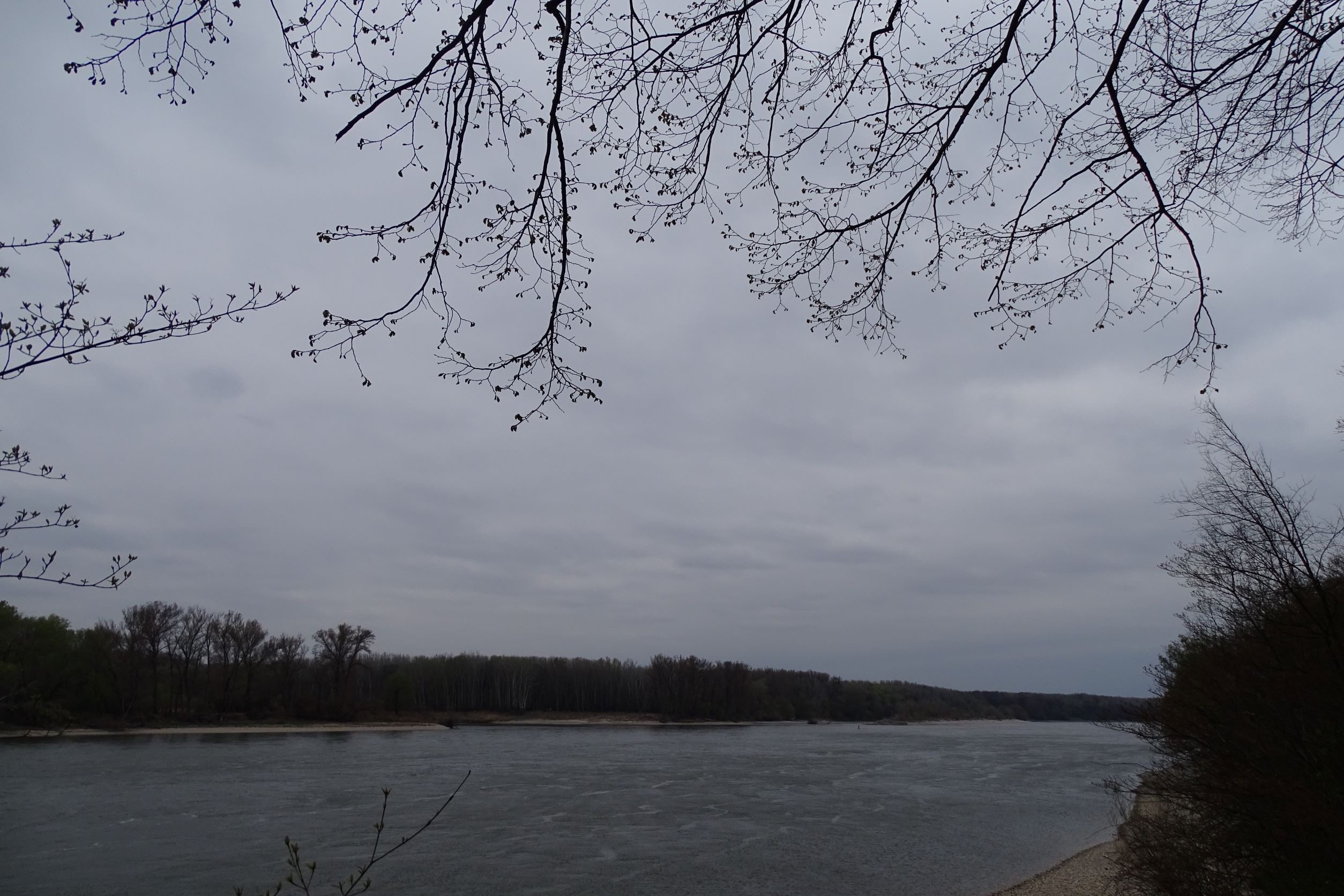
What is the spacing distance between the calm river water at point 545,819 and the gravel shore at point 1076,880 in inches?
33.3

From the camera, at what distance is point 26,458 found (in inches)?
114

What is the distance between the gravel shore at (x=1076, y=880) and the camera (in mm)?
16609

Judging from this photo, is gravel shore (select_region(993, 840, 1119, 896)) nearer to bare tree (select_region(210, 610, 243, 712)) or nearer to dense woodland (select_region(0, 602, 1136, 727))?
dense woodland (select_region(0, 602, 1136, 727))

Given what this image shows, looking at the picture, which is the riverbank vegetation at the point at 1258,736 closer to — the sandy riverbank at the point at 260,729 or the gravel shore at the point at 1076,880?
the gravel shore at the point at 1076,880

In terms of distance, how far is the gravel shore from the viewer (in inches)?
654

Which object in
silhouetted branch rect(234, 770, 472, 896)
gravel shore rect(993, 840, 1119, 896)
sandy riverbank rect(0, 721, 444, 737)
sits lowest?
gravel shore rect(993, 840, 1119, 896)

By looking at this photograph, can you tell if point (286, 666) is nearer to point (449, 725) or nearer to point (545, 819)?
point (449, 725)

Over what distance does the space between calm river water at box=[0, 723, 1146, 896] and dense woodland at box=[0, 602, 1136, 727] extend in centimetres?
1225

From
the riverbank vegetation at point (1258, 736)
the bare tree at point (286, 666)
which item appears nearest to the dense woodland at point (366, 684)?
the bare tree at point (286, 666)

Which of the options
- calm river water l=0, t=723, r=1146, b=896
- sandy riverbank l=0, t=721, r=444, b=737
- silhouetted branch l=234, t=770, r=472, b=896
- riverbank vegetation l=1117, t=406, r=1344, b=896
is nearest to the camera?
silhouetted branch l=234, t=770, r=472, b=896

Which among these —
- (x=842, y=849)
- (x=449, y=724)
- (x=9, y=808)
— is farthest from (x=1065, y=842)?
(x=449, y=724)

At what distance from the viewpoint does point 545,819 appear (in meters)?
25.1

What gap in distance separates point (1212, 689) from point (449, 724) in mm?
82179

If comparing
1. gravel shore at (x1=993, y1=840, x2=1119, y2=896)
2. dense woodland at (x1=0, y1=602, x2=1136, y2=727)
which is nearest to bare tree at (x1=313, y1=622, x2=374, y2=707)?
dense woodland at (x1=0, y1=602, x2=1136, y2=727)
